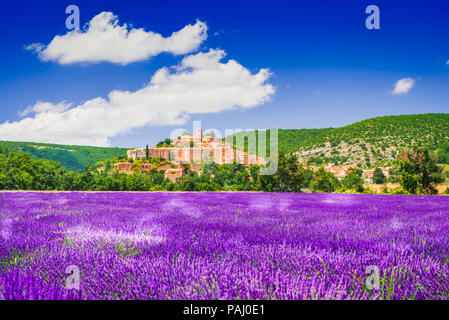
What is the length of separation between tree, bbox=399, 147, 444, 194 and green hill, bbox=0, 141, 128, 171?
120711mm

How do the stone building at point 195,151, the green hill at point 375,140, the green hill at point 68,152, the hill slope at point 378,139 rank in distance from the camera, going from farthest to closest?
1. the green hill at point 68,152
2. the stone building at point 195,151
3. the hill slope at point 378,139
4. the green hill at point 375,140

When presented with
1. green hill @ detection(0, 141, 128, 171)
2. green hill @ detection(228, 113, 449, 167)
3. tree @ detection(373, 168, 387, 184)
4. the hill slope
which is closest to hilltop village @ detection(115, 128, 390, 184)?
green hill @ detection(228, 113, 449, 167)

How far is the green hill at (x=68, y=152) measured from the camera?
411 feet

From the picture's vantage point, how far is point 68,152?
14600 cm

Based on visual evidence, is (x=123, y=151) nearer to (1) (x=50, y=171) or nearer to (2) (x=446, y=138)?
(1) (x=50, y=171)

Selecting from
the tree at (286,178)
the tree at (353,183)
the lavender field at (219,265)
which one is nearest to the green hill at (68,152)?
the tree at (286,178)

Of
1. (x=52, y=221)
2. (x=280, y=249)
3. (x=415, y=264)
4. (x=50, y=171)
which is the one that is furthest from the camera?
(x=50, y=171)

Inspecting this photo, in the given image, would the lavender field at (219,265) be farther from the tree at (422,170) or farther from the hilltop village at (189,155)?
the hilltop village at (189,155)

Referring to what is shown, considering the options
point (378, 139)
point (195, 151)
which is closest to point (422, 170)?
point (378, 139)

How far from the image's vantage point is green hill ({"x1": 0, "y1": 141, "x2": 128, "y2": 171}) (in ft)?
411

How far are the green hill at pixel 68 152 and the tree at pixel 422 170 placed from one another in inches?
4752
